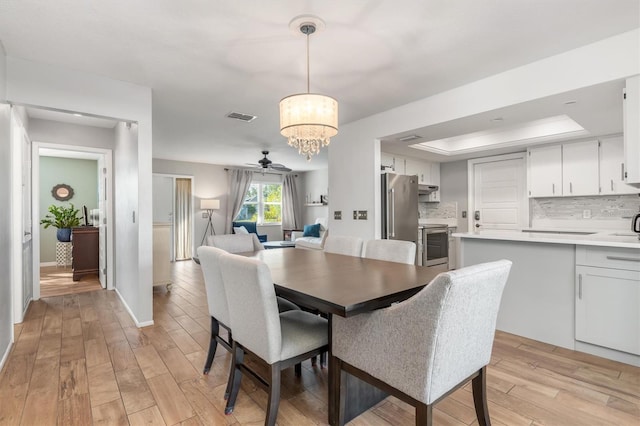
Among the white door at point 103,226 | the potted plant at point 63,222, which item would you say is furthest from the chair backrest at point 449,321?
the potted plant at point 63,222

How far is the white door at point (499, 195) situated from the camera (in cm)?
484

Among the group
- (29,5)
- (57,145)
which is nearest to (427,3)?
(29,5)

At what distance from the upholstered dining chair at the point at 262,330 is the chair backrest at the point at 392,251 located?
2.86ft

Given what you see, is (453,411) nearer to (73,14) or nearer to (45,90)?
(73,14)

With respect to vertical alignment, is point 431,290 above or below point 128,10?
below

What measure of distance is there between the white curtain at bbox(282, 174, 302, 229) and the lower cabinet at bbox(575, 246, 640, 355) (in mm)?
7112

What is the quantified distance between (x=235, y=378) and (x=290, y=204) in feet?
24.1

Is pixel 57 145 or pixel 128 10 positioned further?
pixel 57 145

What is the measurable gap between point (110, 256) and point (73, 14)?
3.51m

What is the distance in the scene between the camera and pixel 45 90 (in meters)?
2.60

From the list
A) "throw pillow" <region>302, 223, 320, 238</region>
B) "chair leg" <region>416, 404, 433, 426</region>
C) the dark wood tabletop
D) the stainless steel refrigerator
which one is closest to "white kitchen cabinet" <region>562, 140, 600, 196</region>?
the stainless steel refrigerator

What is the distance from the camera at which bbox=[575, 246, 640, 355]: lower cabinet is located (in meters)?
2.25

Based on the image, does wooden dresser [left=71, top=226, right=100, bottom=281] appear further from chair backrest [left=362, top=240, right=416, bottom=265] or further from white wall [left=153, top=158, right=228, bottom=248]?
chair backrest [left=362, top=240, right=416, bottom=265]

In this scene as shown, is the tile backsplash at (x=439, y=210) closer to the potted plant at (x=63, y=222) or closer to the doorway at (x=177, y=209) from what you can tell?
the doorway at (x=177, y=209)
